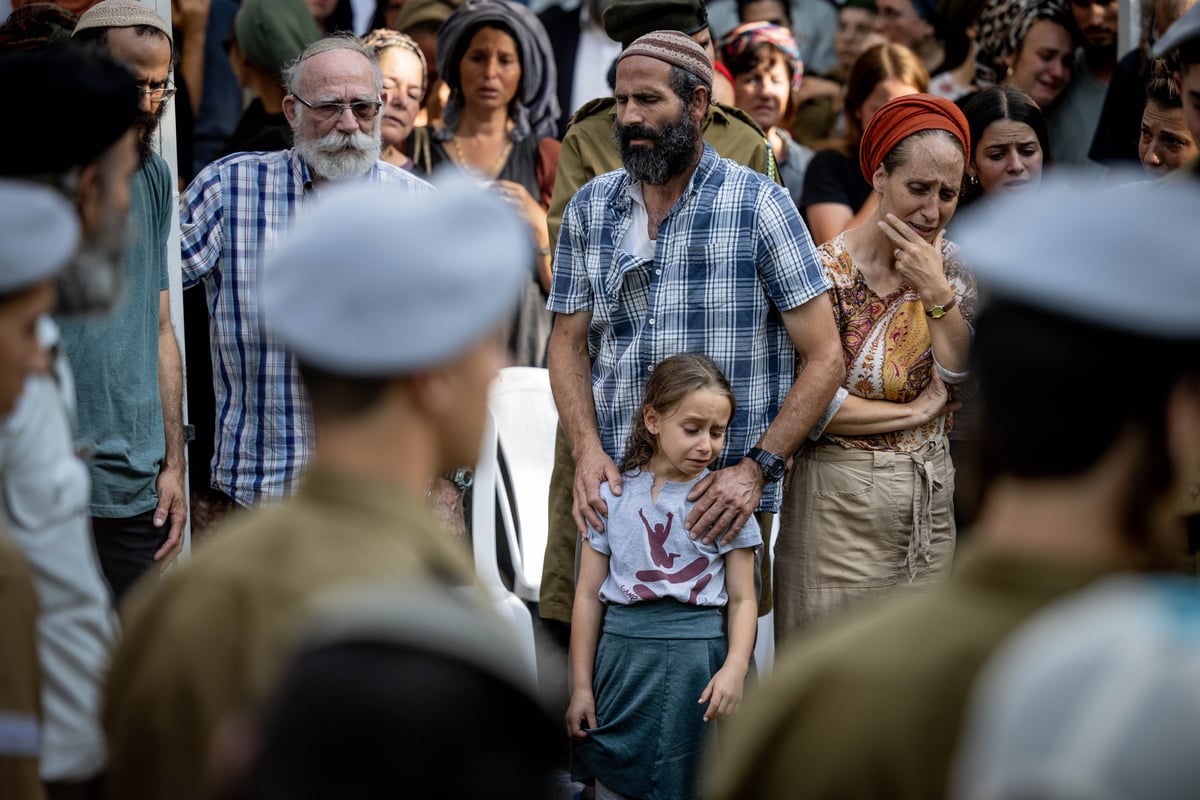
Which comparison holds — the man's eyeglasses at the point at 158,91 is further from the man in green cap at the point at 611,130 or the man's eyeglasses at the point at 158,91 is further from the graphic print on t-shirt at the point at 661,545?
the graphic print on t-shirt at the point at 661,545

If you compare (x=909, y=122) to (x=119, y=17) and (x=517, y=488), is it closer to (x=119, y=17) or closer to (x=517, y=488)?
(x=517, y=488)

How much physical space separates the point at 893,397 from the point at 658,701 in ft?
3.78

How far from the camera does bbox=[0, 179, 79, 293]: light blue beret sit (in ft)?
6.50

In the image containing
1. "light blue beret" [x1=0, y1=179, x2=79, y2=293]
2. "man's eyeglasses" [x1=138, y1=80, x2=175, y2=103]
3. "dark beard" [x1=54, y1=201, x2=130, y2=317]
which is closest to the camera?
"light blue beret" [x1=0, y1=179, x2=79, y2=293]

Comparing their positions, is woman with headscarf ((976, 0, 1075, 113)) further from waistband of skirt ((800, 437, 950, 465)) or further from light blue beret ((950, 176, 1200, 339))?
light blue beret ((950, 176, 1200, 339))

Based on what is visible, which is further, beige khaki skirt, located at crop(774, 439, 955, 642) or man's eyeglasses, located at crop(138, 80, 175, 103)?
man's eyeglasses, located at crop(138, 80, 175, 103)

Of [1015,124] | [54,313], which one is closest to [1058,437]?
[54,313]

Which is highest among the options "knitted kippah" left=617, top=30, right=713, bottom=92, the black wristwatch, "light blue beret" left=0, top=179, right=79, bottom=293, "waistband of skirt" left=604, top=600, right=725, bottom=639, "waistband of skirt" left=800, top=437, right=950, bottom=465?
"knitted kippah" left=617, top=30, right=713, bottom=92

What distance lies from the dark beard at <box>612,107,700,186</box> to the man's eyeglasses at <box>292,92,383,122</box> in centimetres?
88

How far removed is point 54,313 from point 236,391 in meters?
2.06

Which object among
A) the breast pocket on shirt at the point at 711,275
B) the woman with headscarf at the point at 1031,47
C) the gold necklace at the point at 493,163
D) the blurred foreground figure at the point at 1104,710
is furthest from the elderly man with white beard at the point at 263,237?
the blurred foreground figure at the point at 1104,710

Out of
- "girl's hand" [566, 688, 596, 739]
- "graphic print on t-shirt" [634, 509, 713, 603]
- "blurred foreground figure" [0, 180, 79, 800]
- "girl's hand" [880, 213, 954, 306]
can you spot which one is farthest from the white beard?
"blurred foreground figure" [0, 180, 79, 800]

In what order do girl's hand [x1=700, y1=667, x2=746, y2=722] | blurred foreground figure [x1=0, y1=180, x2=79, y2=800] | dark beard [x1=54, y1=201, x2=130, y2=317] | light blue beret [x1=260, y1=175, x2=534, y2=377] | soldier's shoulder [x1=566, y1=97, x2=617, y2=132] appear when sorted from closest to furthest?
light blue beret [x1=260, y1=175, x2=534, y2=377]
blurred foreground figure [x1=0, y1=180, x2=79, y2=800]
dark beard [x1=54, y1=201, x2=130, y2=317]
girl's hand [x1=700, y1=667, x2=746, y2=722]
soldier's shoulder [x1=566, y1=97, x2=617, y2=132]

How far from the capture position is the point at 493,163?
5.98m
